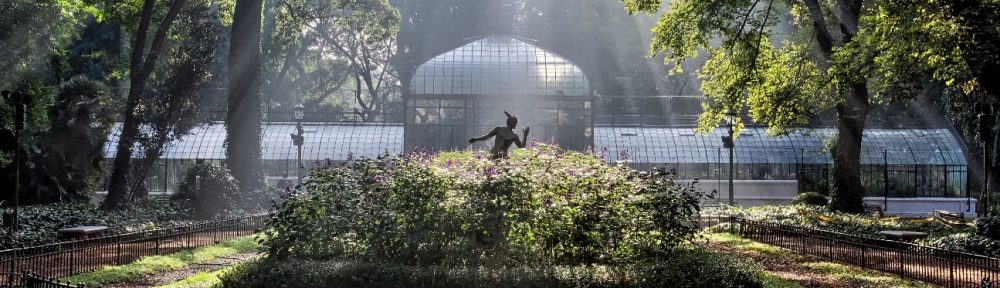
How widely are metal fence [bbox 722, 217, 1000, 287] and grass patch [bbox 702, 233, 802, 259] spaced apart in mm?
349

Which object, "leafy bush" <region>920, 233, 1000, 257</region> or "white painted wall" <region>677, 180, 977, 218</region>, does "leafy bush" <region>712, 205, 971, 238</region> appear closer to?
"leafy bush" <region>920, 233, 1000, 257</region>

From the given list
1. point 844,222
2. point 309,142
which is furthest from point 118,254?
point 309,142

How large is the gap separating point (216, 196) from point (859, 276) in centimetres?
2029

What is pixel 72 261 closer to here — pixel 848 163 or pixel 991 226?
pixel 991 226

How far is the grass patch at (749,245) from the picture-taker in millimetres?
21578

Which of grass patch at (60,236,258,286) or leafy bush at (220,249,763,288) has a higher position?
leafy bush at (220,249,763,288)

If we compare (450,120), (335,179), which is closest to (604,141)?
(450,120)

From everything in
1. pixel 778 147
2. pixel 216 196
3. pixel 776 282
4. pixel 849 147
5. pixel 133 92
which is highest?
pixel 133 92

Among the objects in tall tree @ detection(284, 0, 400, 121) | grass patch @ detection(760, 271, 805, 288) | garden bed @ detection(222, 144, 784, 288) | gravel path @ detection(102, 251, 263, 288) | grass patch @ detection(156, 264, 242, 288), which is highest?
tall tree @ detection(284, 0, 400, 121)

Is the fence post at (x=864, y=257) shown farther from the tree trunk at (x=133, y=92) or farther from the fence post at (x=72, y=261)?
the tree trunk at (x=133, y=92)

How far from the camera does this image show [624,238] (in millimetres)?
15289

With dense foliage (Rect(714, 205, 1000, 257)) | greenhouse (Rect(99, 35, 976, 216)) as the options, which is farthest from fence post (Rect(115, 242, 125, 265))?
greenhouse (Rect(99, 35, 976, 216))

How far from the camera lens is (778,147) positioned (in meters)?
46.6

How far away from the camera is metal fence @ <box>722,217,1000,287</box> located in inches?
625
